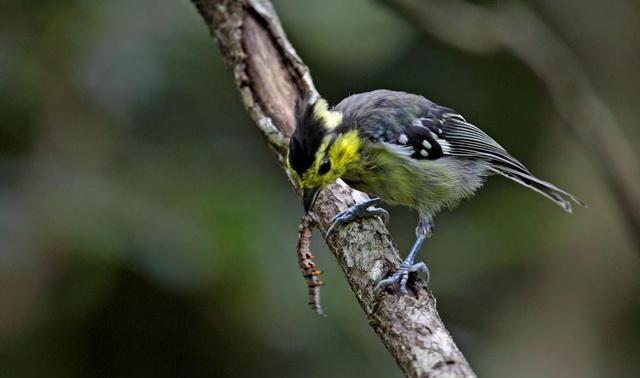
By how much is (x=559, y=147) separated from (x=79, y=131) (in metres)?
3.93

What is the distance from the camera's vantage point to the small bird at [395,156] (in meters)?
3.73

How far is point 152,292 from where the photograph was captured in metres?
5.19

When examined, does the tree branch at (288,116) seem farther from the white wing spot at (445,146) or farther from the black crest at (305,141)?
the white wing spot at (445,146)

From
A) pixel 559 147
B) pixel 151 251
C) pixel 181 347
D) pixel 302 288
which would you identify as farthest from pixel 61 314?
pixel 559 147

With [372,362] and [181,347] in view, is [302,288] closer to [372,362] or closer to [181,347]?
[372,362]

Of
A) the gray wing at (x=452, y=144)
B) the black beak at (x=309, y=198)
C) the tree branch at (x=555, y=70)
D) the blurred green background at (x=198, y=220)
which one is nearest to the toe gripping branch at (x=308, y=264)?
the black beak at (x=309, y=198)

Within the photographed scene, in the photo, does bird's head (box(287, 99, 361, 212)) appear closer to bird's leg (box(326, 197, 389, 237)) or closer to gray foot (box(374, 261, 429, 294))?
bird's leg (box(326, 197, 389, 237))

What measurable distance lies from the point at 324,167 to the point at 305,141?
15cm

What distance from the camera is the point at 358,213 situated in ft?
12.7

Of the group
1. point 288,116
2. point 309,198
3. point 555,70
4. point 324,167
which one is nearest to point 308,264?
point 309,198

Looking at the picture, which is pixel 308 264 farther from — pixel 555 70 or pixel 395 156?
pixel 555 70

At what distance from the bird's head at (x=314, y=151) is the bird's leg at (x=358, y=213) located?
15cm

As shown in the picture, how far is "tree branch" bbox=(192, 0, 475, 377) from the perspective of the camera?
3.18m

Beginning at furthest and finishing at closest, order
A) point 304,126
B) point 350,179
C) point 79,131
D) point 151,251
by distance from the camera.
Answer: point 79,131
point 151,251
point 350,179
point 304,126
